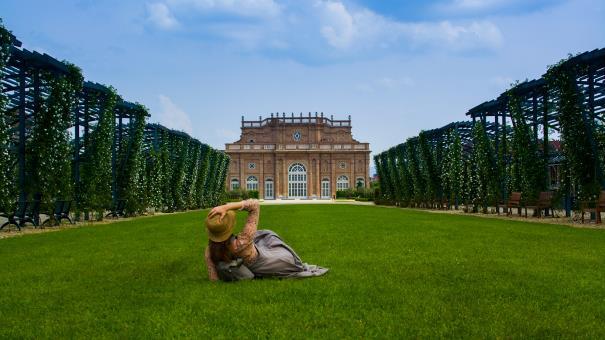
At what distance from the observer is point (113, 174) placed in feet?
62.5

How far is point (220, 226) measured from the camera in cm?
471

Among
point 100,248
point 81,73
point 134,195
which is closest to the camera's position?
point 100,248

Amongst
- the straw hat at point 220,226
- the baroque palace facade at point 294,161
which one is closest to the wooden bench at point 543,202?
the straw hat at point 220,226

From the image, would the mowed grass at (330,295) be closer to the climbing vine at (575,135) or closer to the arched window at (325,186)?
the climbing vine at (575,135)

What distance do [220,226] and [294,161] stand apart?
60055mm

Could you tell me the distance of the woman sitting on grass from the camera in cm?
477

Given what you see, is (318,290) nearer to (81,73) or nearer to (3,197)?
(3,197)

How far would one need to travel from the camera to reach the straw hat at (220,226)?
4707mm

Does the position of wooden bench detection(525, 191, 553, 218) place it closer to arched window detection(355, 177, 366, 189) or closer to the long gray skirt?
the long gray skirt

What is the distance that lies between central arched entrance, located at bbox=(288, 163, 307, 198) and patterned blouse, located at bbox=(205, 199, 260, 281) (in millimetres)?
59179

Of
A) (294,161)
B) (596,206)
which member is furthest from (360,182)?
(596,206)

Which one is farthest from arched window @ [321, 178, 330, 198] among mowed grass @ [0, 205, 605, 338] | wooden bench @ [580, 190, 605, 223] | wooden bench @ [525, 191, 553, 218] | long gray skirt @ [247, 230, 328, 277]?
long gray skirt @ [247, 230, 328, 277]

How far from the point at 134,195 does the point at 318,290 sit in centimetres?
1570

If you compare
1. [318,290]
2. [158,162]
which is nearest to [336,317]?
[318,290]
